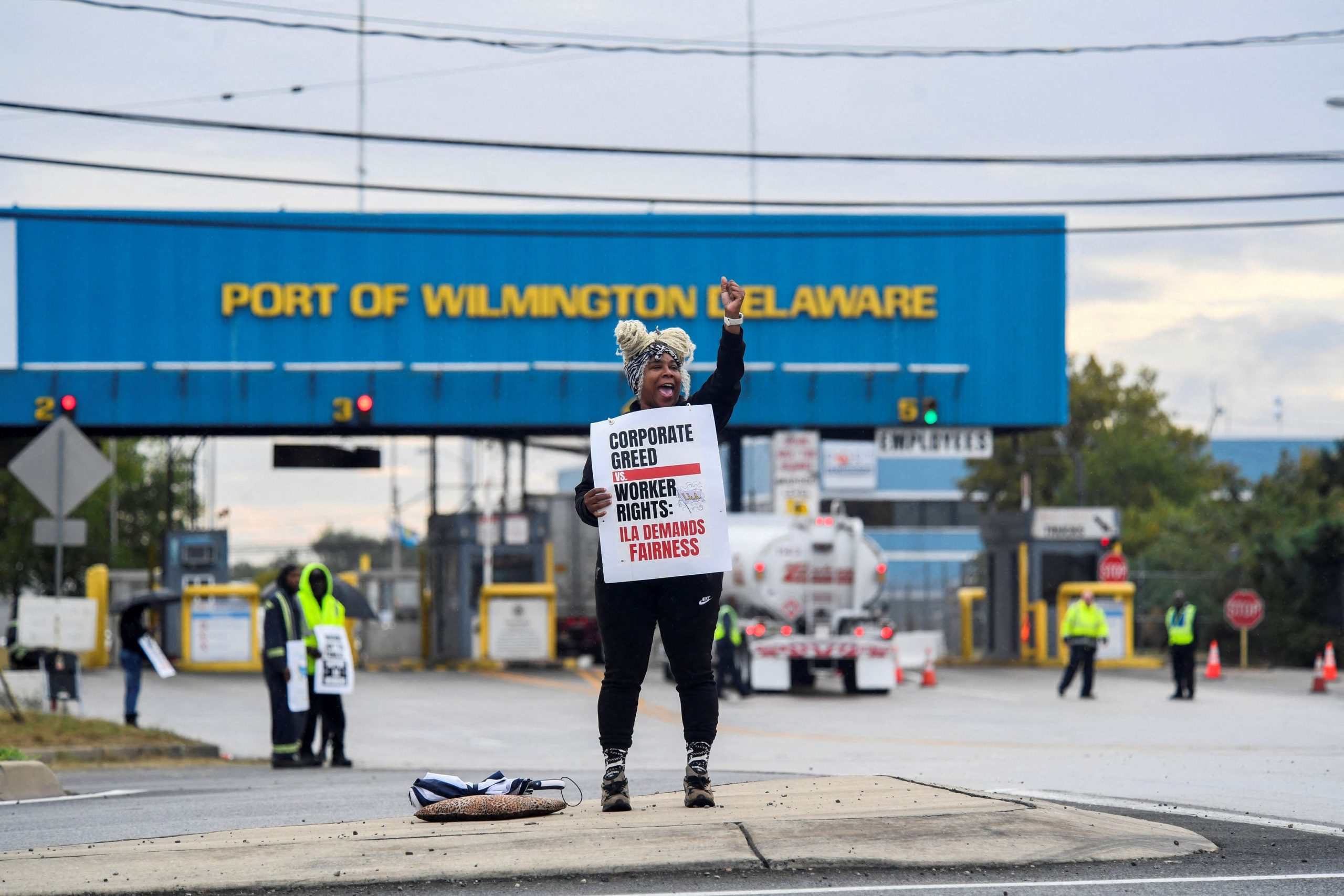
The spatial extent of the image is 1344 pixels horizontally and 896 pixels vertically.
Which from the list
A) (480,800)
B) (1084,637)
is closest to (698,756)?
(480,800)

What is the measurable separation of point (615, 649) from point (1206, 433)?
247ft

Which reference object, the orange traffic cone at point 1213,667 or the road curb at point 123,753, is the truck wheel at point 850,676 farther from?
the road curb at point 123,753

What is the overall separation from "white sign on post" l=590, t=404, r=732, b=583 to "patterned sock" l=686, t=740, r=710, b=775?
0.69 metres

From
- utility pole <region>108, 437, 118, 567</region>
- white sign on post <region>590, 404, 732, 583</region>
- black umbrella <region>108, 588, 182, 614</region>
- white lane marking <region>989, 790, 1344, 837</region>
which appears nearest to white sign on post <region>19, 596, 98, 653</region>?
black umbrella <region>108, 588, 182, 614</region>

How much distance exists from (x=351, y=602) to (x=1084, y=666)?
1329 cm

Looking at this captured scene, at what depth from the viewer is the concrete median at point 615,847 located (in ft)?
19.0

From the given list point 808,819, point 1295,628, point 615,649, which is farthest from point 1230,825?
point 1295,628

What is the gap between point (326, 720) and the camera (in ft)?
49.8

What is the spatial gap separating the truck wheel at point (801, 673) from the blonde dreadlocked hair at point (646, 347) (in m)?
20.3

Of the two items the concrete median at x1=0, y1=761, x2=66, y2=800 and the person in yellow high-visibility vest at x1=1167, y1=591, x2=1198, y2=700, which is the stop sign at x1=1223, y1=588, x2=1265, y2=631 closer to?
the person in yellow high-visibility vest at x1=1167, y1=591, x2=1198, y2=700

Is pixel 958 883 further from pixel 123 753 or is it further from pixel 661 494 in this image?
pixel 123 753

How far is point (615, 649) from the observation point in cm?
715

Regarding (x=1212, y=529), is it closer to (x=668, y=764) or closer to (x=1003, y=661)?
(x=1003, y=661)

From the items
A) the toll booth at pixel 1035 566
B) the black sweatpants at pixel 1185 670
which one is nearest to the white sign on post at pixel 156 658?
the black sweatpants at pixel 1185 670
